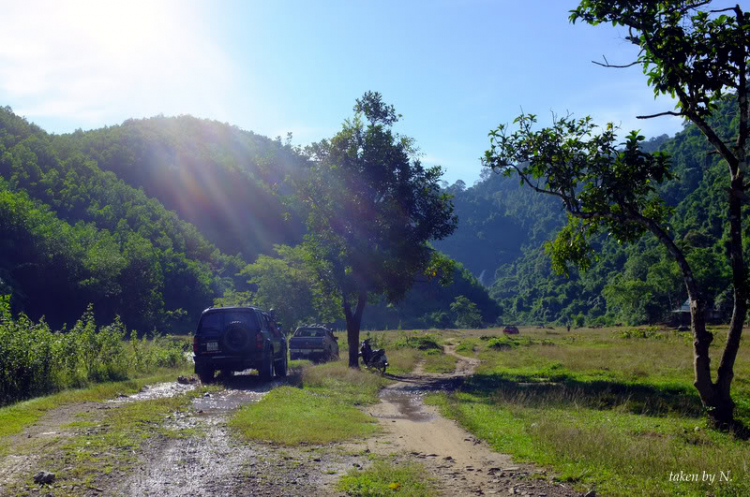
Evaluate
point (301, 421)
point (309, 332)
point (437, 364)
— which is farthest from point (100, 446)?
point (437, 364)

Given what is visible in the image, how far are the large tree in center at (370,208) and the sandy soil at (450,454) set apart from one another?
10697 mm

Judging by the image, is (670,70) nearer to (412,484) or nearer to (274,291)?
(412,484)

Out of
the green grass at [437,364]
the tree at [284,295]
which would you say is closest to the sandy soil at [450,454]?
the green grass at [437,364]

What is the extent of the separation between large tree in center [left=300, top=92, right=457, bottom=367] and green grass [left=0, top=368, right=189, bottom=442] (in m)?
9.95

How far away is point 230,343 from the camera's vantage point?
56.3ft

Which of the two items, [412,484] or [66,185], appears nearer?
[412,484]

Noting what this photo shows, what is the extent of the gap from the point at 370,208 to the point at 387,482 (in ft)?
61.3

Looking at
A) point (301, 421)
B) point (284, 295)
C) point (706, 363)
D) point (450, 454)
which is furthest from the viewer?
point (284, 295)

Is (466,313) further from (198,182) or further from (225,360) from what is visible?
(225,360)

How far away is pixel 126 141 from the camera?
143250 mm

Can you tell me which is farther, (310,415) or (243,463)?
(310,415)

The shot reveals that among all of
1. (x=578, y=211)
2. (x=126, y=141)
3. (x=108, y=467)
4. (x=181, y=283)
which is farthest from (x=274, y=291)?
(x=126, y=141)

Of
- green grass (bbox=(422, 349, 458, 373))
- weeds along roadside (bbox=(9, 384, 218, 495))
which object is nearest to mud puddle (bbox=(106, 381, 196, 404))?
weeds along roadside (bbox=(9, 384, 218, 495))

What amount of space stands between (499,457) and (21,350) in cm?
1056
